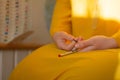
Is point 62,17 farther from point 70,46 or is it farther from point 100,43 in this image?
point 100,43

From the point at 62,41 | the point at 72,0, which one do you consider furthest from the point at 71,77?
the point at 72,0

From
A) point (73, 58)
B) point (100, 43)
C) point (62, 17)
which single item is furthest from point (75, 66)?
point (62, 17)

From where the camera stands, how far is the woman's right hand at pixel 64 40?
3.00 ft

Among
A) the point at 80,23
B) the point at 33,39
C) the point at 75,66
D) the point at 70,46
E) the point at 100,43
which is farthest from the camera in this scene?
the point at 33,39

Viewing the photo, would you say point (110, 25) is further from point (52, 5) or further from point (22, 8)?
point (22, 8)

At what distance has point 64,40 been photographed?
3.25 feet

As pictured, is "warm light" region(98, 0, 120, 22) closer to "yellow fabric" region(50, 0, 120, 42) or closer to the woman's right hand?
"yellow fabric" region(50, 0, 120, 42)

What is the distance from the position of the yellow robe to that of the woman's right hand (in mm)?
26

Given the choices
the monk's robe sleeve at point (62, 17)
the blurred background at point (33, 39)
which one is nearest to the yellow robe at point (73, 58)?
the monk's robe sleeve at point (62, 17)

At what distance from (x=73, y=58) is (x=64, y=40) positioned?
278 mm

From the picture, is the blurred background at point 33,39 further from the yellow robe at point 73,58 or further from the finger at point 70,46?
the finger at point 70,46

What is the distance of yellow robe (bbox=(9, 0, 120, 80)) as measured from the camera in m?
0.65

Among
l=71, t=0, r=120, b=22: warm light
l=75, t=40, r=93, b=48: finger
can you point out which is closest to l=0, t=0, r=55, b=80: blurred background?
l=71, t=0, r=120, b=22: warm light

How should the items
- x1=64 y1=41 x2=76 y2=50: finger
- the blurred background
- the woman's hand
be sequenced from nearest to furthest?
the woman's hand
x1=64 y1=41 x2=76 y2=50: finger
the blurred background
